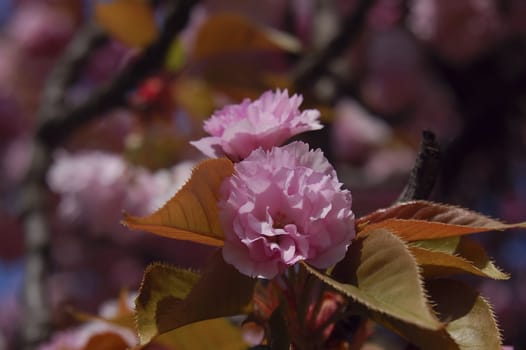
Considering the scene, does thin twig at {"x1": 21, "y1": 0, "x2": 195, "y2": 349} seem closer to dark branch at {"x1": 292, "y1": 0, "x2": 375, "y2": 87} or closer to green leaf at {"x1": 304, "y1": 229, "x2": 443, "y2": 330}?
dark branch at {"x1": 292, "y1": 0, "x2": 375, "y2": 87}

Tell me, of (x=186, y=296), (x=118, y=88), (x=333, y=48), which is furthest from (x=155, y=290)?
(x=333, y=48)

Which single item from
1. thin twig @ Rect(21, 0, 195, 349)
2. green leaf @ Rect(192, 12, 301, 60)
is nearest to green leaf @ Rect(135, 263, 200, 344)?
thin twig @ Rect(21, 0, 195, 349)

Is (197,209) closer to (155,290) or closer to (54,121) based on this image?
(155,290)

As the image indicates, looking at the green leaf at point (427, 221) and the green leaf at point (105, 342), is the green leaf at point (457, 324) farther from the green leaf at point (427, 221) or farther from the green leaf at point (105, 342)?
the green leaf at point (105, 342)

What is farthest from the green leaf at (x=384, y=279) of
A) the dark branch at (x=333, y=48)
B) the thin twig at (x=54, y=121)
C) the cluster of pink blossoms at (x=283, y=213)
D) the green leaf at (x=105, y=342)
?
the dark branch at (x=333, y=48)

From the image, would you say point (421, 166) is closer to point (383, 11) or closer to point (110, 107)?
point (110, 107)

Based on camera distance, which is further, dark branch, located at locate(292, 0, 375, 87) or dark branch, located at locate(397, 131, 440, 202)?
dark branch, located at locate(292, 0, 375, 87)
